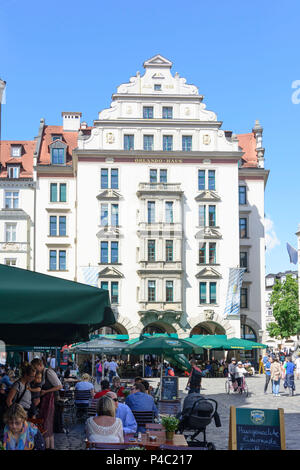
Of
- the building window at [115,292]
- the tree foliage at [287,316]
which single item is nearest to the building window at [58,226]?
the building window at [115,292]

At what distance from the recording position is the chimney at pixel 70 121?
66.9 meters

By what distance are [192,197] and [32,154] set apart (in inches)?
631

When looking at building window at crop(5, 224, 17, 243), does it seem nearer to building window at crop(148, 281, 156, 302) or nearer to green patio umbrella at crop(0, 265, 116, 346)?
building window at crop(148, 281, 156, 302)

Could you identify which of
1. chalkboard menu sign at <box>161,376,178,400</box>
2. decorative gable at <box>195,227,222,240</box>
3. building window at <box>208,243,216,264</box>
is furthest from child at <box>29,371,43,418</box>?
building window at <box>208,243,216,264</box>

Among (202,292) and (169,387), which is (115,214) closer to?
(202,292)

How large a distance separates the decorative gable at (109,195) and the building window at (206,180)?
697 cm

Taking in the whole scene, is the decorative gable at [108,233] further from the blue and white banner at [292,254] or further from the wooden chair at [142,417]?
the blue and white banner at [292,254]

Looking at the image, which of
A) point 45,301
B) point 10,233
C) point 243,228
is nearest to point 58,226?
point 10,233

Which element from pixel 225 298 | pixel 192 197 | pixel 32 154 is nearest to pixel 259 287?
pixel 225 298

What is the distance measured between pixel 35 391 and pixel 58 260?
47.3 metres

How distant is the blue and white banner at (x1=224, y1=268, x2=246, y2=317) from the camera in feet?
188

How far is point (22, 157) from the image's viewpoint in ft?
208

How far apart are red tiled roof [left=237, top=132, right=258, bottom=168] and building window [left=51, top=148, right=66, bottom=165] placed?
16398mm
